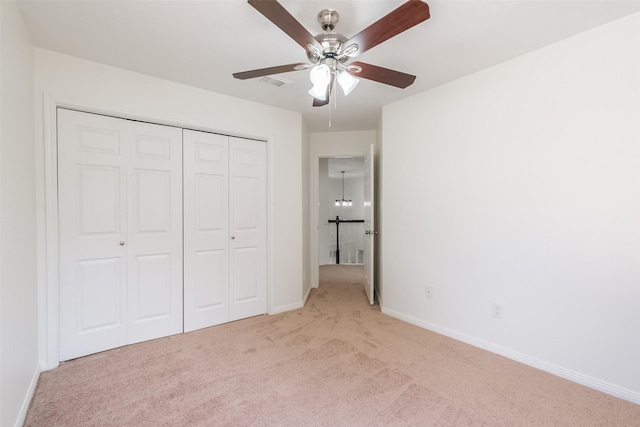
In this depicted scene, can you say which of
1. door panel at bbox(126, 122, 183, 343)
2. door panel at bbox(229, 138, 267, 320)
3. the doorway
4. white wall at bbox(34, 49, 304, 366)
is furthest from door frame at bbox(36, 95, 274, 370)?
the doorway

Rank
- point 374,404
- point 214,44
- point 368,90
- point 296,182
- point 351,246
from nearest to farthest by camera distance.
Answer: point 374,404
point 214,44
point 368,90
point 296,182
point 351,246

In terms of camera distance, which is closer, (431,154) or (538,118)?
(538,118)

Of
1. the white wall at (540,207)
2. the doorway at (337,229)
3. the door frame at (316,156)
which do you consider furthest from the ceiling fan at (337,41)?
the doorway at (337,229)

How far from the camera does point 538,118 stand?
2039 millimetres

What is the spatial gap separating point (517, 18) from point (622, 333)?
2.08m

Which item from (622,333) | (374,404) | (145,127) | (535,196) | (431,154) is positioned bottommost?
(374,404)

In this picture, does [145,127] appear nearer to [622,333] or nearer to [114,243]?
[114,243]

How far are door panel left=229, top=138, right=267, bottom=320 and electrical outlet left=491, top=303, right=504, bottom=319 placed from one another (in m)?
2.25

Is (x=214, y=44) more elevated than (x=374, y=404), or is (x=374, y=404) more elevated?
(x=214, y=44)

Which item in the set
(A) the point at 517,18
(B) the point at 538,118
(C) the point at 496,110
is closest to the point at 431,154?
(C) the point at 496,110

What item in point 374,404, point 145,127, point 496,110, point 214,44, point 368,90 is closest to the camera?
point 374,404

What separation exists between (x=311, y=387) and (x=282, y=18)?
6.93 feet

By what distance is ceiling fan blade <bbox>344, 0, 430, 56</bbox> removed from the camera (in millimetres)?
1150

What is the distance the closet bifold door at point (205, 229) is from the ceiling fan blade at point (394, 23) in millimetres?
1855
